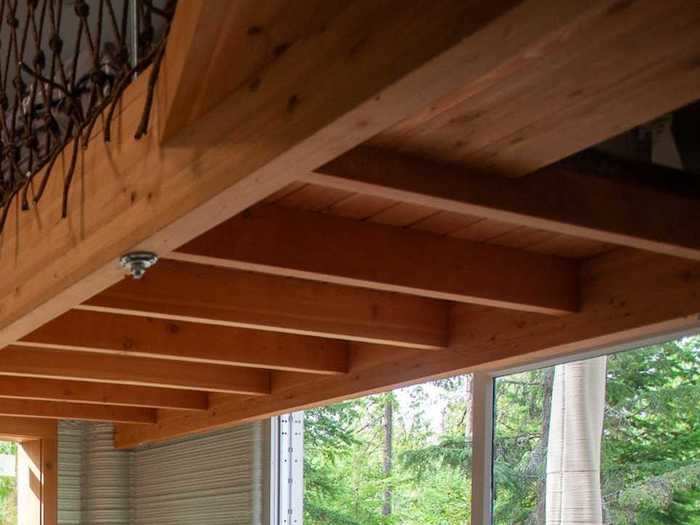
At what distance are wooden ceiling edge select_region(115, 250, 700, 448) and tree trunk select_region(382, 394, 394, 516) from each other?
3.48 metres

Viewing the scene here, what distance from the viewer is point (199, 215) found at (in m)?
2.38

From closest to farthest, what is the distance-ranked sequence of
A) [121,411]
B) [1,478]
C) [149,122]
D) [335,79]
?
[335,79] → [149,122] → [121,411] → [1,478]

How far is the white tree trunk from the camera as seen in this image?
13.6ft

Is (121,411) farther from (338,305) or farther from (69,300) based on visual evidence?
(69,300)

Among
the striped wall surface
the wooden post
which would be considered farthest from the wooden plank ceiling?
the wooden post

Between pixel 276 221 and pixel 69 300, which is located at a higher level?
pixel 276 221

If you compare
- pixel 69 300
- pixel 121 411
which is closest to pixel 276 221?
pixel 69 300

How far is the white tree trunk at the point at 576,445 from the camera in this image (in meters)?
4.16

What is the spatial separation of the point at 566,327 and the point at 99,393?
2.79 m

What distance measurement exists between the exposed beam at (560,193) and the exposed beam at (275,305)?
45.0 inches

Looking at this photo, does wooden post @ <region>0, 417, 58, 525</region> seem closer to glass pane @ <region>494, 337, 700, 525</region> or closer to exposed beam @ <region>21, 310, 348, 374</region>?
exposed beam @ <region>21, 310, 348, 374</region>

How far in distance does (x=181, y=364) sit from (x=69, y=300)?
2.20m

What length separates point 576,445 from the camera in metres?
4.21

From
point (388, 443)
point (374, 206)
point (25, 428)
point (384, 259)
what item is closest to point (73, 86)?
point (374, 206)
